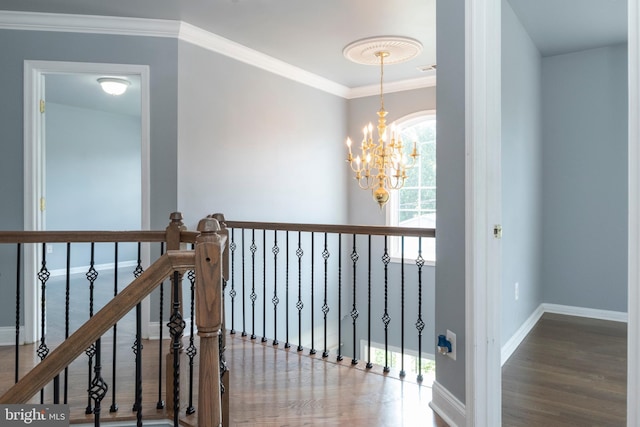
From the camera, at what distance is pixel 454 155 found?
203cm

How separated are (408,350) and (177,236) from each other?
4.27m

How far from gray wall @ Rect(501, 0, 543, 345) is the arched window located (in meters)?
1.54

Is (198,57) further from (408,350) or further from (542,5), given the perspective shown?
(408,350)

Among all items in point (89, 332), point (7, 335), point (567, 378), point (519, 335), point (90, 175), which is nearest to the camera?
point (89, 332)

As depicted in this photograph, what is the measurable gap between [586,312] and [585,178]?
51.3 inches

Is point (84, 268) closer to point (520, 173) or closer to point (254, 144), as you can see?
point (254, 144)

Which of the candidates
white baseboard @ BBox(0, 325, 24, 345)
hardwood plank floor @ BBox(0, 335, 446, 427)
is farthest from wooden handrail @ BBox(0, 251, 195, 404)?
white baseboard @ BBox(0, 325, 24, 345)

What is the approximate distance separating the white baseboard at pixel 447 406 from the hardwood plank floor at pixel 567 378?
0.93 feet

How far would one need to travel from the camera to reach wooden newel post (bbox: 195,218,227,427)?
1.21 meters

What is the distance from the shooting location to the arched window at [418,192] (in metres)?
5.34

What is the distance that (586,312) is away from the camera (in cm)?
387

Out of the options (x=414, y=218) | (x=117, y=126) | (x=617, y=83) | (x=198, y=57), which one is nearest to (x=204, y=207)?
(x=198, y=57)

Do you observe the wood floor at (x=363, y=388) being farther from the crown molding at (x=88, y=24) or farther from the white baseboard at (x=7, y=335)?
the crown molding at (x=88, y=24)

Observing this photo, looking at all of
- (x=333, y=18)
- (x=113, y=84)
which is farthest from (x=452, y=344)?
(x=113, y=84)
